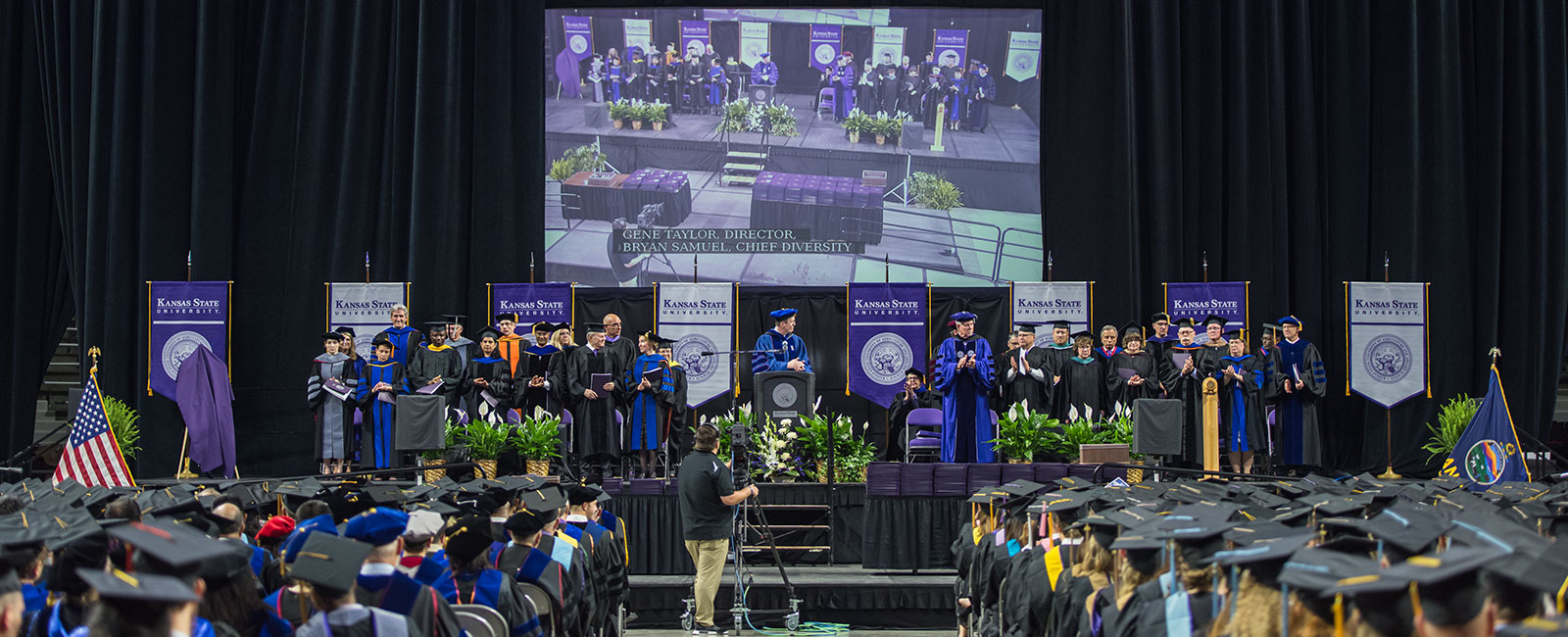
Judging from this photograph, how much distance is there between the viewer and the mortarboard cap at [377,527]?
410 cm

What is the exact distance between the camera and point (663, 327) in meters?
14.4

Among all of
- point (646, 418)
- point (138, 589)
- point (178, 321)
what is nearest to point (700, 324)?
point (646, 418)

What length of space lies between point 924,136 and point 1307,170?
14.6ft

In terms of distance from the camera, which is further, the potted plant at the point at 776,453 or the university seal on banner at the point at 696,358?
the university seal on banner at the point at 696,358

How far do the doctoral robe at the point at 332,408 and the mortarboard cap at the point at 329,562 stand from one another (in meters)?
10.2

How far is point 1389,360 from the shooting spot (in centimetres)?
1450

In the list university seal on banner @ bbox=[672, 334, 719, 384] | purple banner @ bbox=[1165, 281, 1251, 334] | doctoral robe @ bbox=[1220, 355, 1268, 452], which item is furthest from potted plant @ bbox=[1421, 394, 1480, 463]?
university seal on banner @ bbox=[672, 334, 719, 384]

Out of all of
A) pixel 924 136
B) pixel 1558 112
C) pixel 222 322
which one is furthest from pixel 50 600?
pixel 1558 112

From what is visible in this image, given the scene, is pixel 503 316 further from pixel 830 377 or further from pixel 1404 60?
pixel 1404 60

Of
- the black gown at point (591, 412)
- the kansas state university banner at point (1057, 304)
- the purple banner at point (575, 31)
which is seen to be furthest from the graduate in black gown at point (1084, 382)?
the purple banner at point (575, 31)

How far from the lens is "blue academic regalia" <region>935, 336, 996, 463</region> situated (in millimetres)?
12289

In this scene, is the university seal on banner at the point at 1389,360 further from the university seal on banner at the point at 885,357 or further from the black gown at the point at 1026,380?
the university seal on banner at the point at 885,357

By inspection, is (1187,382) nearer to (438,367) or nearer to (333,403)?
(438,367)

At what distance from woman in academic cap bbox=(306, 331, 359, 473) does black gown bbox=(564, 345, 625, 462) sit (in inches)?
105
